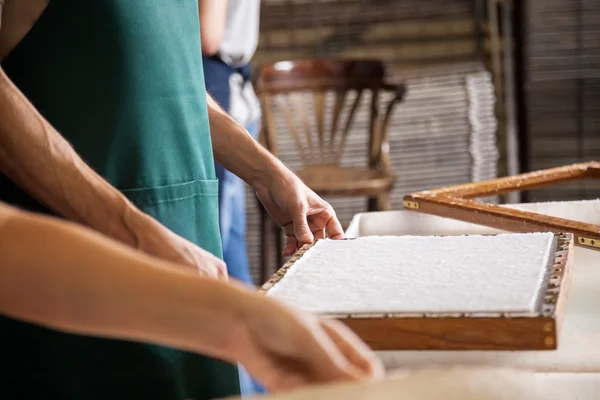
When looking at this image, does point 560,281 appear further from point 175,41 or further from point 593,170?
point 593,170

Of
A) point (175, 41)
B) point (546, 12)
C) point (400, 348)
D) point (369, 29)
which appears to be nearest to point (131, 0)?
point (175, 41)

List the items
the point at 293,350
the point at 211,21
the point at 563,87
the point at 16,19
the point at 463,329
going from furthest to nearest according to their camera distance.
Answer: the point at 563,87 < the point at 211,21 < the point at 16,19 < the point at 463,329 < the point at 293,350

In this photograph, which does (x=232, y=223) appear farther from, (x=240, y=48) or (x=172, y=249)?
(x=172, y=249)

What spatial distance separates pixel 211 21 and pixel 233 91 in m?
0.69

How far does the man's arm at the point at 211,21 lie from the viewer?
2.18 metres

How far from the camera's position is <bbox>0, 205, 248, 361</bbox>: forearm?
2.07 feet

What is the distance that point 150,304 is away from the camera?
2.10 feet

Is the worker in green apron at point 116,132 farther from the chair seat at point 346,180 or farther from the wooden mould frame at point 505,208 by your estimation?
the chair seat at point 346,180

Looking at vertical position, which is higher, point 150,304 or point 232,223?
point 150,304

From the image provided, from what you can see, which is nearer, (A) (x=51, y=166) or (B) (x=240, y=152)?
(A) (x=51, y=166)

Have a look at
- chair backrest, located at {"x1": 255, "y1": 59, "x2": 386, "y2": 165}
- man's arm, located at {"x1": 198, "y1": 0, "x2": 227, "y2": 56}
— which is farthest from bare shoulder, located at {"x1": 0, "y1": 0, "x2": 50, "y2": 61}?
chair backrest, located at {"x1": 255, "y1": 59, "x2": 386, "y2": 165}

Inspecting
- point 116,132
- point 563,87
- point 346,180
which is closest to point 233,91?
point 346,180

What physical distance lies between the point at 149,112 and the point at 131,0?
157 millimetres

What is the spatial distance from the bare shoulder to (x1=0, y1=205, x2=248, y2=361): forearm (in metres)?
0.54
